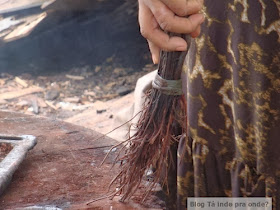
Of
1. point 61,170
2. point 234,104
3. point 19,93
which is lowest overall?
point 19,93

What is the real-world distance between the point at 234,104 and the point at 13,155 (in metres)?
0.70

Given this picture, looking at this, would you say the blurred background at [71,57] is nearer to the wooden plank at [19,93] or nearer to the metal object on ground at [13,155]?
the wooden plank at [19,93]

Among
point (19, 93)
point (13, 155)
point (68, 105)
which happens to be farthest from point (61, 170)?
point (19, 93)

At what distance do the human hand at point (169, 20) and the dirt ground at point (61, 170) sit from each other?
47 cm

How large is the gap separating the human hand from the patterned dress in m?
0.28

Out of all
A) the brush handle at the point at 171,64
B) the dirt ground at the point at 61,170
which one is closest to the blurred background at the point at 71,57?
the dirt ground at the point at 61,170

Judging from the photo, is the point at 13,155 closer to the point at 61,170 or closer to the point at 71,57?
the point at 61,170

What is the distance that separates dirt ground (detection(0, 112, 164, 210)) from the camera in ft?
4.36

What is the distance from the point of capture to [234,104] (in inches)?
59.9

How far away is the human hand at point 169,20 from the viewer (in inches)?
43.9

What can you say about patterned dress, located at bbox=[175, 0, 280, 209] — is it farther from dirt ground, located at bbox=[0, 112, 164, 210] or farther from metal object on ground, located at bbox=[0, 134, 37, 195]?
metal object on ground, located at bbox=[0, 134, 37, 195]

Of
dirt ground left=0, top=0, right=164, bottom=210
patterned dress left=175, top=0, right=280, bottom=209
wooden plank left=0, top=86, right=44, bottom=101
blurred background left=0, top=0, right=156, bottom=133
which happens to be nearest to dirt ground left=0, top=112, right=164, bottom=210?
dirt ground left=0, top=0, right=164, bottom=210

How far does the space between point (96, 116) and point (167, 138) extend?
2.87m

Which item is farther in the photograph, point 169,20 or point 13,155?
point 13,155
